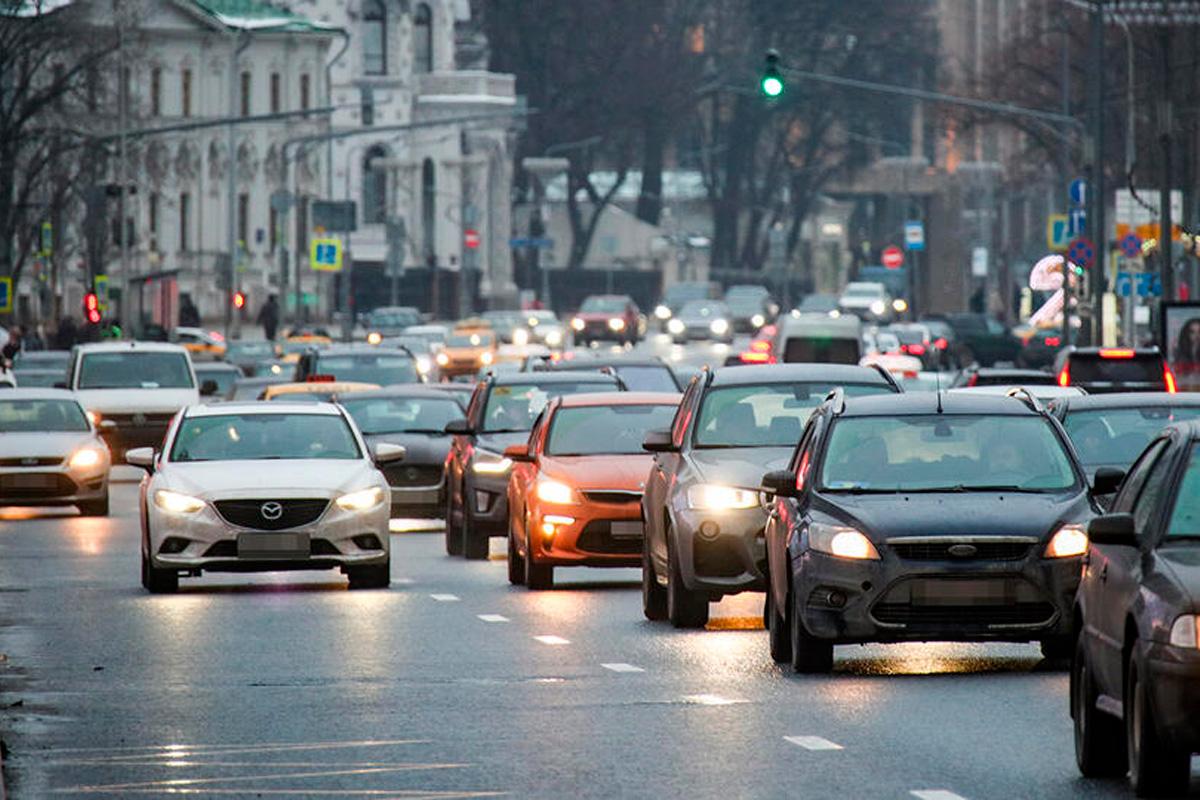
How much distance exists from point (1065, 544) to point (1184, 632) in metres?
5.54

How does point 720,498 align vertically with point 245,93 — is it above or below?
below

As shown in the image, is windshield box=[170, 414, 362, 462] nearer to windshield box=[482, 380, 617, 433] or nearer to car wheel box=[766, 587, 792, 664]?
windshield box=[482, 380, 617, 433]

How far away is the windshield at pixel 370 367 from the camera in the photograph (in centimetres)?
4672

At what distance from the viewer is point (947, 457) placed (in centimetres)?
1841

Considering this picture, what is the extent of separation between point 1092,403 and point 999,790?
10300mm

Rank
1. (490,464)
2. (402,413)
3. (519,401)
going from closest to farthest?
(490,464)
(519,401)
(402,413)

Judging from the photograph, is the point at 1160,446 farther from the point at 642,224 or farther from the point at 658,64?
the point at 642,224

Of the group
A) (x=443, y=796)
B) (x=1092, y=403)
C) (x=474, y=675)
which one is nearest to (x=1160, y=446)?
(x=443, y=796)

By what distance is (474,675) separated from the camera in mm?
18094

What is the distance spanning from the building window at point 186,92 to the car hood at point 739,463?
102039mm

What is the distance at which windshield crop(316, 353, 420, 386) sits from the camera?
46719mm

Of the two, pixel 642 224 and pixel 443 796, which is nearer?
pixel 443 796

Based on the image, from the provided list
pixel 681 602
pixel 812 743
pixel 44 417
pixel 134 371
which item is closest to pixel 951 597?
pixel 812 743

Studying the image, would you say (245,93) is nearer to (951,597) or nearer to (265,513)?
(265,513)
